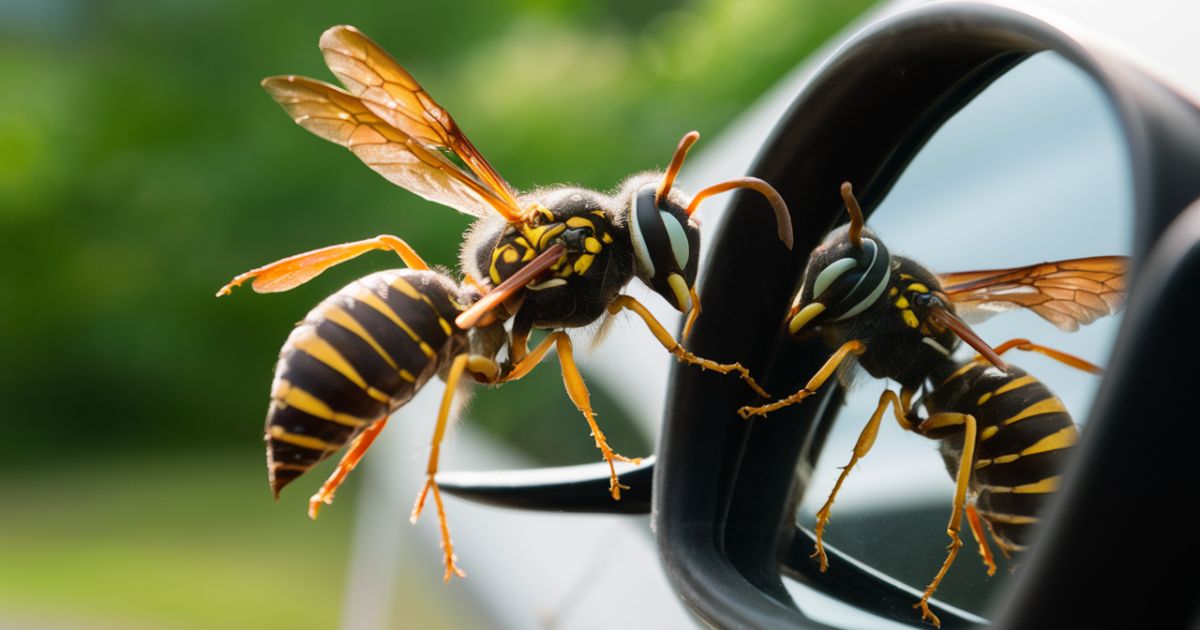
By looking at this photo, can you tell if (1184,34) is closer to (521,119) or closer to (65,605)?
(65,605)

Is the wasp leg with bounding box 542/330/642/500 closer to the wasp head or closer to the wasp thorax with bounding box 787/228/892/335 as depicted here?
the wasp head

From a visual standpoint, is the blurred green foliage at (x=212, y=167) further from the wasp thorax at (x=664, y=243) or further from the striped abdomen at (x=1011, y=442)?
the striped abdomen at (x=1011, y=442)

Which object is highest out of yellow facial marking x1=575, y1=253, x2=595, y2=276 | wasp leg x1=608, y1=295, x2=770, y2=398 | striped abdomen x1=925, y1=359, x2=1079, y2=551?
yellow facial marking x1=575, y1=253, x2=595, y2=276

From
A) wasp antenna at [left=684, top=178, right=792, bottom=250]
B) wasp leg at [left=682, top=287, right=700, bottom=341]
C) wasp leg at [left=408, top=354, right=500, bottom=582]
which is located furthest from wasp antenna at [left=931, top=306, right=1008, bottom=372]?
wasp leg at [left=408, top=354, right=500, bottom=582]

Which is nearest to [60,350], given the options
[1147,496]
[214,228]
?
[214,228]

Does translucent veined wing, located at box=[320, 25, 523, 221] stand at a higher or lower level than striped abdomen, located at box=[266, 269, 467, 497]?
higher

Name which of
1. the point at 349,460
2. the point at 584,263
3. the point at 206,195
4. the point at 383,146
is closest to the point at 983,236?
the point at 584,263
